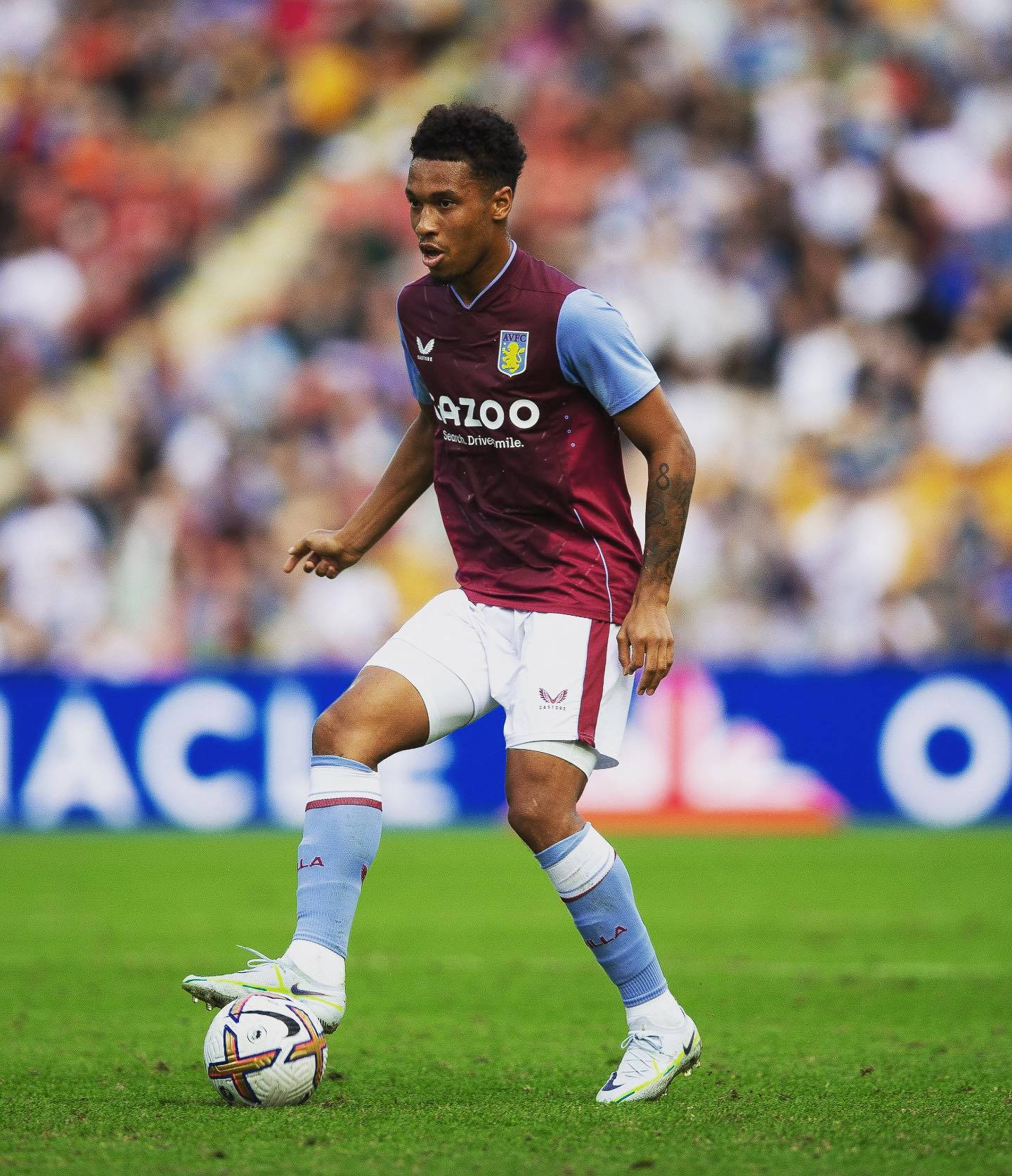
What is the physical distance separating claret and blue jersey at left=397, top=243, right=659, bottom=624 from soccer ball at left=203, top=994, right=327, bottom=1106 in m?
1.08

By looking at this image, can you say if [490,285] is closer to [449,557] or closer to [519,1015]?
[519,1015]

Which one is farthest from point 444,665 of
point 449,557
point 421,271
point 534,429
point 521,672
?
point 421,271

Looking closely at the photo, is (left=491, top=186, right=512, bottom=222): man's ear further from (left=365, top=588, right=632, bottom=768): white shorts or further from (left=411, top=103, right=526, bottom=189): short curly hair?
(left=365, top=588, right=632, bottom=768): white shorts

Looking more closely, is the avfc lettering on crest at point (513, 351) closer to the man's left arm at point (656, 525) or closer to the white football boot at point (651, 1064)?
the man's left arm at point (656, 525)

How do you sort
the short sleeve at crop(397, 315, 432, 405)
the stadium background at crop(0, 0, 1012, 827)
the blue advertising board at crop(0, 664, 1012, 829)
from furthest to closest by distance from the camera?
1. the stadium background at crop(0, 0, 1012, 827)
2. the blue advertising board at crop(0, 664, 1012, 829)
3. the short sleeve at crop(397, 315, 432, 405)

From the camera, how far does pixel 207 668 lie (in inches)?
452

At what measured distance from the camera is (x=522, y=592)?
14.2 ft

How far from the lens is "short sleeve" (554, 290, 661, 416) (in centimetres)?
413

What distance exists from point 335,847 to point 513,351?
1218 mm

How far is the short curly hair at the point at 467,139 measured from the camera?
416 centimetres

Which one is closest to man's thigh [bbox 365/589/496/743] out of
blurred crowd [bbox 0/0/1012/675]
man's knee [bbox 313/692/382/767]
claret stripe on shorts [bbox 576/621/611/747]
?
man's knee [bbox 313/692/382/767]

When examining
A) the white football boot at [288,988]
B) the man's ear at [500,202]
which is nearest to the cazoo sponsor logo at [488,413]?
the man's ear at [500,202]

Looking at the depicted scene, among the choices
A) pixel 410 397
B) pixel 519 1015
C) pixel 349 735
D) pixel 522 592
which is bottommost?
pixel 519 1015

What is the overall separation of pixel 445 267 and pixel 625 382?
0.50 metres
